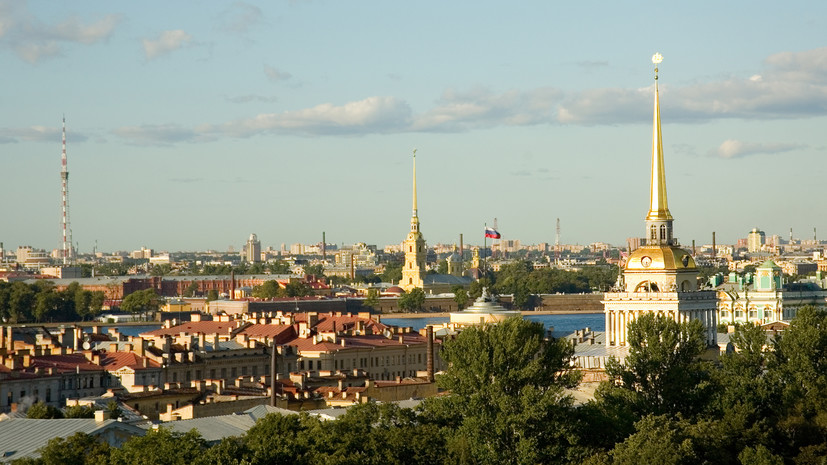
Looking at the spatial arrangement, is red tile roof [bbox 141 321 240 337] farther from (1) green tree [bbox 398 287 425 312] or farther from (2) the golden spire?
(1) green tree [bbox 398 287 425 312]

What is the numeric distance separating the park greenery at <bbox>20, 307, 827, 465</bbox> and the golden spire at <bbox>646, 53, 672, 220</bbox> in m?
5.32

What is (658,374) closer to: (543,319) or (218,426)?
(218,426)

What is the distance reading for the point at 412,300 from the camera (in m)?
153

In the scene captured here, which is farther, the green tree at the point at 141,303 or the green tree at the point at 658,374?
the green tree at the point at 141,303

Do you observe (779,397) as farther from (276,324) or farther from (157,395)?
(276,324)

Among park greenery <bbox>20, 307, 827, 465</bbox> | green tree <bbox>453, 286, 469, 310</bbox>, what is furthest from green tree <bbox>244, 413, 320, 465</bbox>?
green tree <bbox>453, 286, 469, 310</bbox>

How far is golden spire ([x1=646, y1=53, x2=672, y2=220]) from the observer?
4547cm

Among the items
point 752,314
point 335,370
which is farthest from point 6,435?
point 752,314

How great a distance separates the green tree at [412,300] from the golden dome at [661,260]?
108193 millimetres

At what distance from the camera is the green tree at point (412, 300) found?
152750 mm

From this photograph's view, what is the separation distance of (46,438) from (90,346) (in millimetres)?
29779

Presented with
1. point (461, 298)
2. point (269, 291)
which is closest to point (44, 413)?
point (269, 291)

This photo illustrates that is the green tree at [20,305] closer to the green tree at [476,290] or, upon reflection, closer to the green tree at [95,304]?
the green tree at [95,304]

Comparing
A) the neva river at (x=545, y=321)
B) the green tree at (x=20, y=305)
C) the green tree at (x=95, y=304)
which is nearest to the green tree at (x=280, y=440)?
the neva river at (x=545, y=321)
